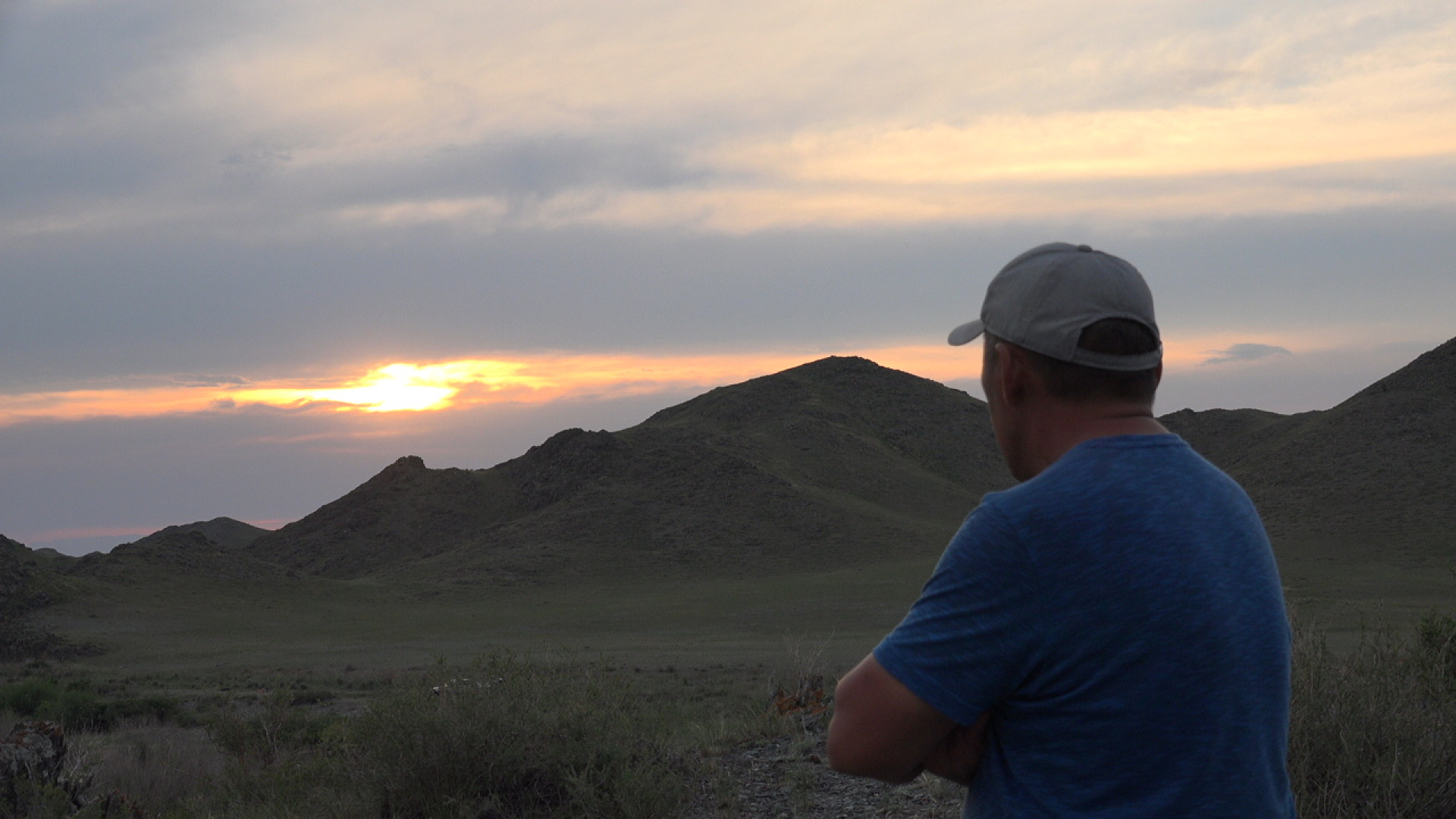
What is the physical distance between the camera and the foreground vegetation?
5.21m

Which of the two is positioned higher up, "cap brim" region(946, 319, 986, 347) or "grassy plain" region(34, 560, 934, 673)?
"cap brim" region(946, 319, 986, 347)

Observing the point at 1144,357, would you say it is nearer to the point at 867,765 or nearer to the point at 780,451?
the point at 867,765

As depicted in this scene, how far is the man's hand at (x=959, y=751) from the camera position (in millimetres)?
1778

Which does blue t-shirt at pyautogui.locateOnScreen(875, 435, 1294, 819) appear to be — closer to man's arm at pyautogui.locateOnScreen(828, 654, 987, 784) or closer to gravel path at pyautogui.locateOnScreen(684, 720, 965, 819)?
man's arm at pyautogui.locateOnScreen(828, 654, 987, 784)

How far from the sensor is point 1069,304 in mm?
1805

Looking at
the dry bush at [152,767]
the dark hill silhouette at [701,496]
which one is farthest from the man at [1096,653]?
the dark hill silhouette at [701,496]

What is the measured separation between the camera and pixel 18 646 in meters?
38.1

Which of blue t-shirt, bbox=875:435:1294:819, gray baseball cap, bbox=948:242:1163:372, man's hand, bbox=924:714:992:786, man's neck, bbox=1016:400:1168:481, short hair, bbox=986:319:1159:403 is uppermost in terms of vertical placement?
gray baseball cap, bbox=948:242:1163:372

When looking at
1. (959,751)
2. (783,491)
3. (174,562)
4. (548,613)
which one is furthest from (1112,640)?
(783,491)

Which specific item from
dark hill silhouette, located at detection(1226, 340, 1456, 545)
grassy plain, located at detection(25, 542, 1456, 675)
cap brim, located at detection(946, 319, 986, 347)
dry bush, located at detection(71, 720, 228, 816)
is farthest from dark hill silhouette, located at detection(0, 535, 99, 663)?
dark hill silhouette, located at detection(1226, 340, 1456, 545)

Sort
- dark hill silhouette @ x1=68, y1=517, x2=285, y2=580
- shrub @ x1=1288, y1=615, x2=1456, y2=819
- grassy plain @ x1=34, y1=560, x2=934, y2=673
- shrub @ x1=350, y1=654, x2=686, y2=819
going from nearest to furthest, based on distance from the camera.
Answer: shrub @ x1=1288, y1=615, x2=1456, y2=819, shrub @ x1=350, y1=654, x2=686, y2=819, grassy plain @ x1=34, y1=560, x2=934, y2=673, dark hill silhouette @ x1=68, y1=517, x2=285, y2=580

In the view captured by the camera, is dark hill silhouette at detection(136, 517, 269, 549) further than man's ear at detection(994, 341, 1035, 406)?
Yes

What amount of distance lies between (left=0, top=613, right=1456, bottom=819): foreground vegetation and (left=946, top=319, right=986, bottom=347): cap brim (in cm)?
394

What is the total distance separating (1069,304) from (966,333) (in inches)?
10.6
